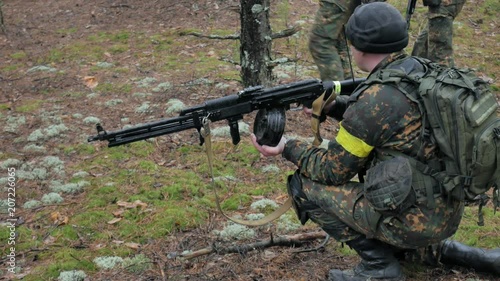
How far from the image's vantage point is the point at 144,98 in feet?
29.7


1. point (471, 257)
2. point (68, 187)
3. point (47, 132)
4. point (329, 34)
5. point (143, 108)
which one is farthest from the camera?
point (143, 108)

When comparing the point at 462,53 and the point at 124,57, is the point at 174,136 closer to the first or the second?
the point at 124,57

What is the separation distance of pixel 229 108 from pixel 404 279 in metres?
1.98

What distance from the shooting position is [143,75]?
1007 centimetres

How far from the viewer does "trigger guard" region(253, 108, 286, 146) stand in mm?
4230

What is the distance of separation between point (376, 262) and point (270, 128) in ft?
4.47

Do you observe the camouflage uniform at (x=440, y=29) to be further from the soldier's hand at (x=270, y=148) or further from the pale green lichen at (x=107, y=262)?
the pale green lichen at (x=107, y=262)

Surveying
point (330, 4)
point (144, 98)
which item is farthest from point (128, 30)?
point (330, 4)

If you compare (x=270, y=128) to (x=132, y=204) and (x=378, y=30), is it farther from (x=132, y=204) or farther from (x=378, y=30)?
(x=132, y=204)

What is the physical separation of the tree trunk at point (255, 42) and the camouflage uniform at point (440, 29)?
243cm

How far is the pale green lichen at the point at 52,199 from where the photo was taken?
6047 millimetres

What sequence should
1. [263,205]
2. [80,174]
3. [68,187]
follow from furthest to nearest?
[80,174] < [68,187] < [263,205]

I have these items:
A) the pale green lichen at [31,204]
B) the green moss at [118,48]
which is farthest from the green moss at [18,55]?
the pale green lichen at [31,204]

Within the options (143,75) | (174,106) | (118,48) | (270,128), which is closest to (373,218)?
(270,128)
